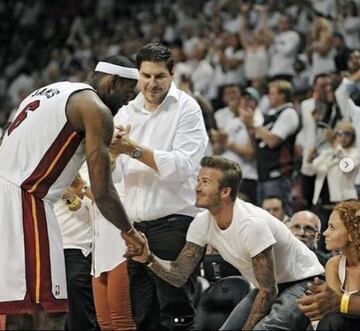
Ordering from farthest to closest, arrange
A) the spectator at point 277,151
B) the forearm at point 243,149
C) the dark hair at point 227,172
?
the forearm at point 243,149 → the spectator at point 277,151 → the dark hair at point 227,172

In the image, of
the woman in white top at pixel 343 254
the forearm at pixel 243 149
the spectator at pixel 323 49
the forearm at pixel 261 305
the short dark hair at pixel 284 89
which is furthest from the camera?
the spectator at pixel 323 49

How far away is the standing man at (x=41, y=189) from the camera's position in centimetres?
494

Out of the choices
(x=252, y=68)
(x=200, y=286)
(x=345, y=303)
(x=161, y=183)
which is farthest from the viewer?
(x=252, y=68)

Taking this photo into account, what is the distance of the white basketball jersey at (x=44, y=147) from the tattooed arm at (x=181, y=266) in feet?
3.96

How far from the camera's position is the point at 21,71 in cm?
1842

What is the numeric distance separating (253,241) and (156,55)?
1.35 metres

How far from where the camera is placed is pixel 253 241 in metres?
5.93

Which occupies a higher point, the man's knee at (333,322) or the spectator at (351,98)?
the spectator at (351,98)

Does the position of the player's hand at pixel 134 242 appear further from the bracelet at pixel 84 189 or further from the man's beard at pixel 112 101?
the bracelet at pixel 84 189

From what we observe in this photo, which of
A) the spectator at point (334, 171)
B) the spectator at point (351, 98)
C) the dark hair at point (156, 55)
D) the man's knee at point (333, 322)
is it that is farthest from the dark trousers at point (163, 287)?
the spectator at point (351, 98)

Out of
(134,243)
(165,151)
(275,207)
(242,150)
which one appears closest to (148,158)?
(165,151)

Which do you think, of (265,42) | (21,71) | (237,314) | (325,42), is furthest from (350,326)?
(21,71)

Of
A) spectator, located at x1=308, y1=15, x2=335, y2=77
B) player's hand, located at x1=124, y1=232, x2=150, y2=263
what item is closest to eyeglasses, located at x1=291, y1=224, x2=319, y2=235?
player's hand, located at x1=124, y1=232, x2=150, y2=263

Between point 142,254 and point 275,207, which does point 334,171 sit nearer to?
point 275,207
